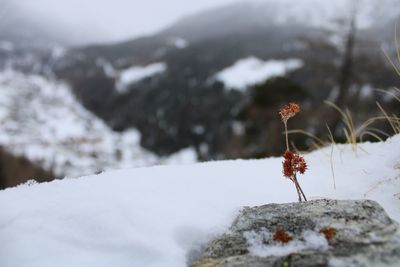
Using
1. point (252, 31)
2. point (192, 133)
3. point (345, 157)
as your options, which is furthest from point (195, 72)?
point (345, 157)

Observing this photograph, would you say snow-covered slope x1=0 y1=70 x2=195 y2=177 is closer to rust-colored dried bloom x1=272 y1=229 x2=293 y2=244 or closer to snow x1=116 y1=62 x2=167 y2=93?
snow x1=116 y1=62 x2=167 y2=93

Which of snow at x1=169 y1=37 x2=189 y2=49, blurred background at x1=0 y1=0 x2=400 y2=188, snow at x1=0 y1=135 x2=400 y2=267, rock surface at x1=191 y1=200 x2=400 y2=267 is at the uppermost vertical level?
snow at x1=169 y1=37 x2=189 y2=49

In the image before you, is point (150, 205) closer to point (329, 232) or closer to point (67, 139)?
point (329, 232)

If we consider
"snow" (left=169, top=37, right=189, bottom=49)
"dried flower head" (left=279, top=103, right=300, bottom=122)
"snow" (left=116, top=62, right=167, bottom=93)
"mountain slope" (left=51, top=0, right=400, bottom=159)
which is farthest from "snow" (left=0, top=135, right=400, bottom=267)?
"snow" (left=169, top=37, right=189, bottom=49)

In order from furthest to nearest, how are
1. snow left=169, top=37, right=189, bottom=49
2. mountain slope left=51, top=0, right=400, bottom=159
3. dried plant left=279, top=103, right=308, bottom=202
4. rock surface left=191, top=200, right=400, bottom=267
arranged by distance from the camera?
snow left=169, top=37, right=189, bottom=49 < mountain slope left=51, top=0, right=400, bottom=159 < dried plant left=279, top=103, right=308, bottom=202 < rock surface left=191, top=200, right=400, bottom=267

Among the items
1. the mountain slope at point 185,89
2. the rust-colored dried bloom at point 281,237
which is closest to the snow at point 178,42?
the mountain slope at point 185,89

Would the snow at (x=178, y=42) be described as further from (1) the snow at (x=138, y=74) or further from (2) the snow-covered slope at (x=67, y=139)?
(2) the snow-covered slope at (x=67, y=139)
